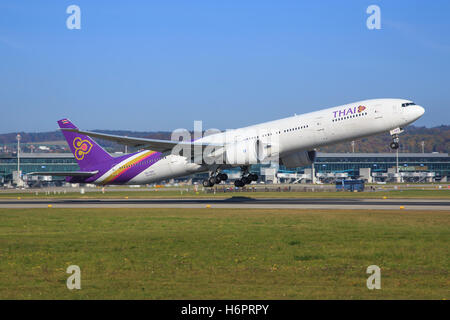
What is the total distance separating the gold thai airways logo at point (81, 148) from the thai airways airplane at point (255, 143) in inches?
86.9

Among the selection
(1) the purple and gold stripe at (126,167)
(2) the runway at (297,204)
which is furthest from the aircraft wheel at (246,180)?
(1) the purple and gold stripe at (126,167)

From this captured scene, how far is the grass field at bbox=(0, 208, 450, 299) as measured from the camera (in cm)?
1477

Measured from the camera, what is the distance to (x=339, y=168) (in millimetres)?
173500

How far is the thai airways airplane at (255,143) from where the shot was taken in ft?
133

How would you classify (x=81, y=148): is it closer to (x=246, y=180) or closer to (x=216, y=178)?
(x=216, y=178)

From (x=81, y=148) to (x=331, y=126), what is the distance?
27.8 meters

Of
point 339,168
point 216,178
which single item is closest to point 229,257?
point 216,178

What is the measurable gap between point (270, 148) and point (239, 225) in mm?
15592

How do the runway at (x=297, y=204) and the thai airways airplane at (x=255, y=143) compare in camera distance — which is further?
the runway at (x=297, y=204)

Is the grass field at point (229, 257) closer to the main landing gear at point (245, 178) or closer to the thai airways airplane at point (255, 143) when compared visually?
the thai airways airplane at point (255, 143)

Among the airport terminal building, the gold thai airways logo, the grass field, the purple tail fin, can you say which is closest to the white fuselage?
the grass field

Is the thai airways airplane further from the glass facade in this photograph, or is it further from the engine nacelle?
the glass facade

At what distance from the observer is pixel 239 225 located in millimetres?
30078

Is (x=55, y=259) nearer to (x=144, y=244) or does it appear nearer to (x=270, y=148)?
(x=144, y=244)
